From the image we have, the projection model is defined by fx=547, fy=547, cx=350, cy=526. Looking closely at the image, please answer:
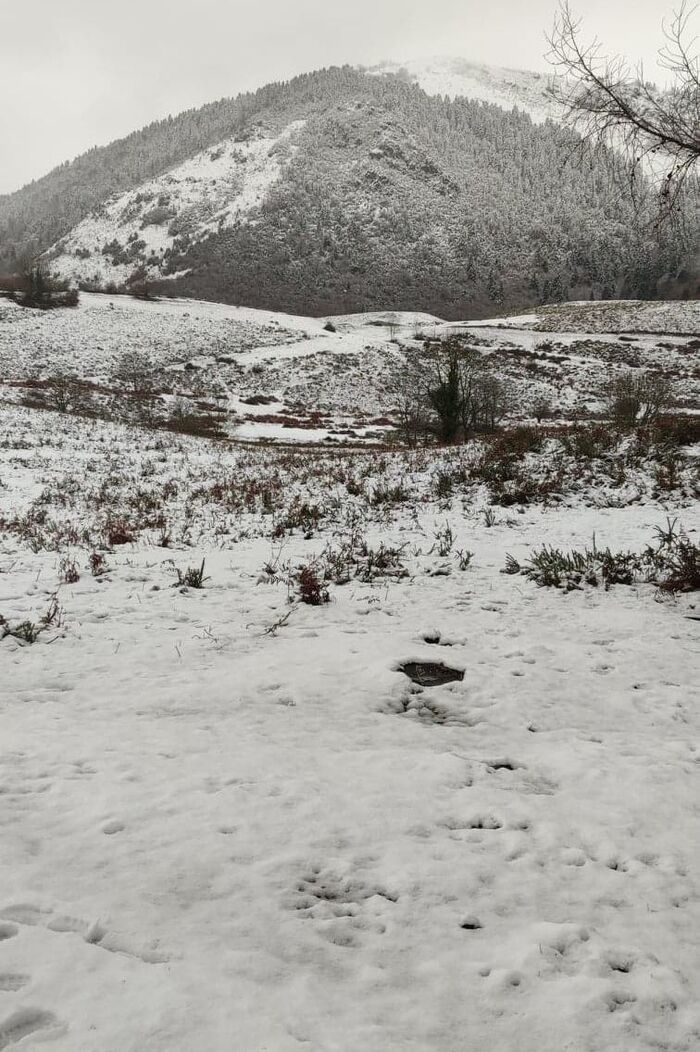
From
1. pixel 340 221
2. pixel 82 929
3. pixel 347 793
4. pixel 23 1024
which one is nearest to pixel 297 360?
pixel 347 793

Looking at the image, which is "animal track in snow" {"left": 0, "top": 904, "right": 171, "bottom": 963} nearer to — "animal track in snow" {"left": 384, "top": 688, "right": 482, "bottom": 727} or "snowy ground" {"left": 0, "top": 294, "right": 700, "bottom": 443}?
"animal track in snow" {"left": 384, "top": 688, "right": 482, "bottom": 727}

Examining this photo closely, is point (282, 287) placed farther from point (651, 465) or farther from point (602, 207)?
point (651, 465)

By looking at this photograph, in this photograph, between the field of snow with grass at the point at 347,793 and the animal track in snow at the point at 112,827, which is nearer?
the field of snow with grass at the point at 347,793

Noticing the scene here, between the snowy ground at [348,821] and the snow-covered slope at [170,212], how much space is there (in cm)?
13857

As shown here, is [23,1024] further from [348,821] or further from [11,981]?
[348,821]

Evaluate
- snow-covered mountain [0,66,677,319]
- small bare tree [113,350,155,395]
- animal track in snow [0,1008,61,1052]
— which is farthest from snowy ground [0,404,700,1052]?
snow-covered mountain [0,66,677,319]

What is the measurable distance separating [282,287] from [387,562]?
12663 cm

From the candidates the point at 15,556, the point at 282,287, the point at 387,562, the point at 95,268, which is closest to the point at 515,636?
the point at 387,562

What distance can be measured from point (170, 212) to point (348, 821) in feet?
547

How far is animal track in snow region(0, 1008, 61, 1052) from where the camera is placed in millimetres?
1451

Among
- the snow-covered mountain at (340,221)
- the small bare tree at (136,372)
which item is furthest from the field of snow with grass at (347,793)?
the snow-covered mountain at (340,221)

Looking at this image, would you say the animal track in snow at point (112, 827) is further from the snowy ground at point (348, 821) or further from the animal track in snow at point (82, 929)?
the animal track in snow at point (82, 929)

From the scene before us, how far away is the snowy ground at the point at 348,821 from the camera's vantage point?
5.42 feet

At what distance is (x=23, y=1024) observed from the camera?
1.49 m
